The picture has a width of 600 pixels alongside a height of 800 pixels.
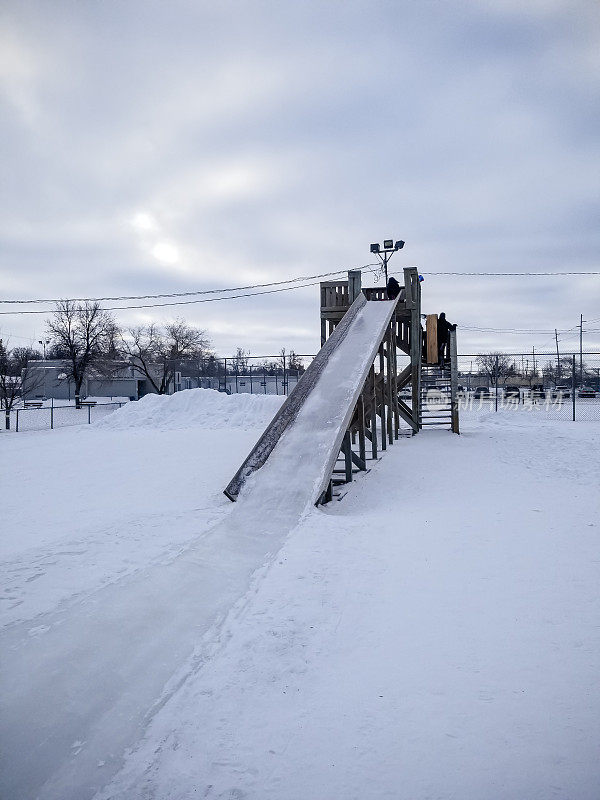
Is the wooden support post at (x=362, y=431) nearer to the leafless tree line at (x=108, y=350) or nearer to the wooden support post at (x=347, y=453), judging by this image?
the wooden support post at (x=347, y=453)

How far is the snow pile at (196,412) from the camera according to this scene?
2023cm

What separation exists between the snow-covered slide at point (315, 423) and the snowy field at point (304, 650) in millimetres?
566

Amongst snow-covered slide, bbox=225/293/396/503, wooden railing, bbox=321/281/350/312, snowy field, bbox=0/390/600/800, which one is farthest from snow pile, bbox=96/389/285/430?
snowy field, bbox=0/390/600/800

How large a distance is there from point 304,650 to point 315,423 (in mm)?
5365

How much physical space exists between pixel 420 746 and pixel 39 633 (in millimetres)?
2633

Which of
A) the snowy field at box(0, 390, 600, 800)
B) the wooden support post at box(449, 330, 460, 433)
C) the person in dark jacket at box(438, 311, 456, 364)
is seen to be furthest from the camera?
the person in dark jacket at box(438, 311, 456, 364)

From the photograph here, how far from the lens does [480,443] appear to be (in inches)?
470

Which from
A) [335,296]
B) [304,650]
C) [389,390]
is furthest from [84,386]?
[304,650]

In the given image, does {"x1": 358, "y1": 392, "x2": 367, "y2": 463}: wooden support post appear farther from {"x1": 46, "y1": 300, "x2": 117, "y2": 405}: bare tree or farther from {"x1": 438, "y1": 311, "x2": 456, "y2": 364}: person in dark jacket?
{"x1": 46, "y1": 300, "x2": 117, "y2": 405}: bare tree

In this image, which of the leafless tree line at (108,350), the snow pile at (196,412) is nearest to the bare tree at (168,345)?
the leafless tree line at (108,350)

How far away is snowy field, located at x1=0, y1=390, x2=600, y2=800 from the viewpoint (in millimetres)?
2270

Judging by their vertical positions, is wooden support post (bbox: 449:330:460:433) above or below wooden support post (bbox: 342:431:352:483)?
above

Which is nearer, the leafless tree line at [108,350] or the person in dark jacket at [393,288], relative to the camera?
the person in dark jacket at [393,288]

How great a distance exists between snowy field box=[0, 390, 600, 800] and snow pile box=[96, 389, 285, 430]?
43.1 feet
